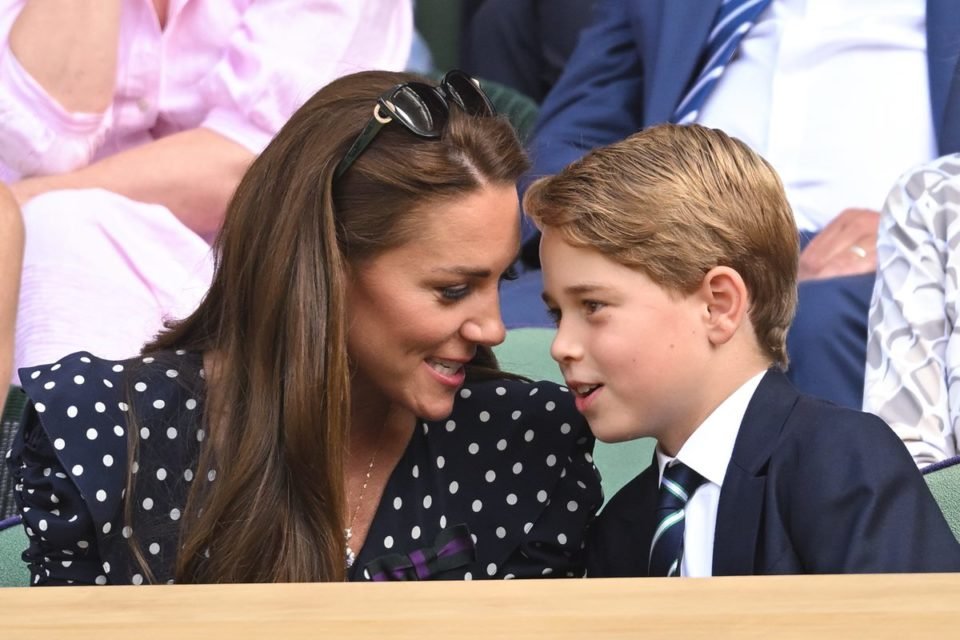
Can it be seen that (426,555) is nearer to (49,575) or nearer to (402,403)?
(402,403)

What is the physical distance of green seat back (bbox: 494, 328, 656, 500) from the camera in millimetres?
1738

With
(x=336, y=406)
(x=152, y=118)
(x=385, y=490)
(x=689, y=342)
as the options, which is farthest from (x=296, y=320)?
(x=152, y=118)

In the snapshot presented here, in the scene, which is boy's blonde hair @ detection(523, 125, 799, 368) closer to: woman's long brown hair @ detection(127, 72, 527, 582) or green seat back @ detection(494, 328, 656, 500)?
woman's long brown hair @ detection(127, 72, 527, 582)

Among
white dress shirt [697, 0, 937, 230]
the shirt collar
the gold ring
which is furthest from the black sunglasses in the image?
white dress shirt [697, 0, 937, 230]

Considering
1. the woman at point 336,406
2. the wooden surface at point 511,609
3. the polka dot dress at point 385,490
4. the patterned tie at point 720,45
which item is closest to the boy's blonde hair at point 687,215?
the woman at point 336,406

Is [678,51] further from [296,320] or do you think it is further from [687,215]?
[296,320]

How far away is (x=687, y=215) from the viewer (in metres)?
1.28

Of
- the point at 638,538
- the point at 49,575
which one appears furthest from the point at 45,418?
the point at 638,538

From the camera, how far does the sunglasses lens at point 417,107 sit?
135 cm

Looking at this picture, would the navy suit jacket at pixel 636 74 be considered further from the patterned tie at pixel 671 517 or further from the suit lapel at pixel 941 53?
the patterned tie at pixel 671 517

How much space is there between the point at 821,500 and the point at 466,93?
56 centimetres

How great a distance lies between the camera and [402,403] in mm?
1381

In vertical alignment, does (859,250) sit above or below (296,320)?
below

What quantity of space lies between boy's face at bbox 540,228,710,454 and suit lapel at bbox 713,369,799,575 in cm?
8
